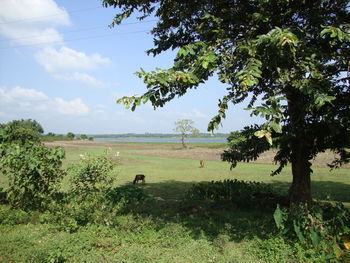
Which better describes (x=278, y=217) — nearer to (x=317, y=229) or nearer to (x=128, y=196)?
(x=317, y=229)

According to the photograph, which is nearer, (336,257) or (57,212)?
(336,257)

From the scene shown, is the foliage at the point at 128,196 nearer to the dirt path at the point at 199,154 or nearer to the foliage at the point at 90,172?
the foliage at the point at 90,172

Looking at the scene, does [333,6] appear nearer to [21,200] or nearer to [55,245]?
[55,245]

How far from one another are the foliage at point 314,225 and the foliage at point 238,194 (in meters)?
3.22

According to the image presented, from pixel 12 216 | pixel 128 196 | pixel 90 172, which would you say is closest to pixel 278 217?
pixel 128 196

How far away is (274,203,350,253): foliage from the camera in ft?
15.5

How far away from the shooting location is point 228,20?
572 centimetres

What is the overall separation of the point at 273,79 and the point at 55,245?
5.41m

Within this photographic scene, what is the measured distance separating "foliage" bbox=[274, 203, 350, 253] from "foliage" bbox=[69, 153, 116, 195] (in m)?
5.49

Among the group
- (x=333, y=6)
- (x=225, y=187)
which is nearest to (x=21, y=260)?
(x=225, y=187)

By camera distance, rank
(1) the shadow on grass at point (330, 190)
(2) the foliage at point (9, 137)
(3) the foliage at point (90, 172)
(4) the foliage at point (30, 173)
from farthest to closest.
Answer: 1. (1) the shadow on grass at point (330, 190)
2. (3) the foliage at point (90, 172)
3. (2) the foliage at point (9, 137)
4. (4) the foliage at point (30, 173)

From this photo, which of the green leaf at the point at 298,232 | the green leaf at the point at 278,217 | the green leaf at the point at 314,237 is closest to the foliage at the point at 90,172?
the green leaf at the point at 278,217

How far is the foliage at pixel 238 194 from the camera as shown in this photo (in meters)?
8.48

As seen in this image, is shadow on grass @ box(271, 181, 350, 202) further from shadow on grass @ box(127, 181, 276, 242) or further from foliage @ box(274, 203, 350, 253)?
foliage @ box(274, 203, 350, 253)
